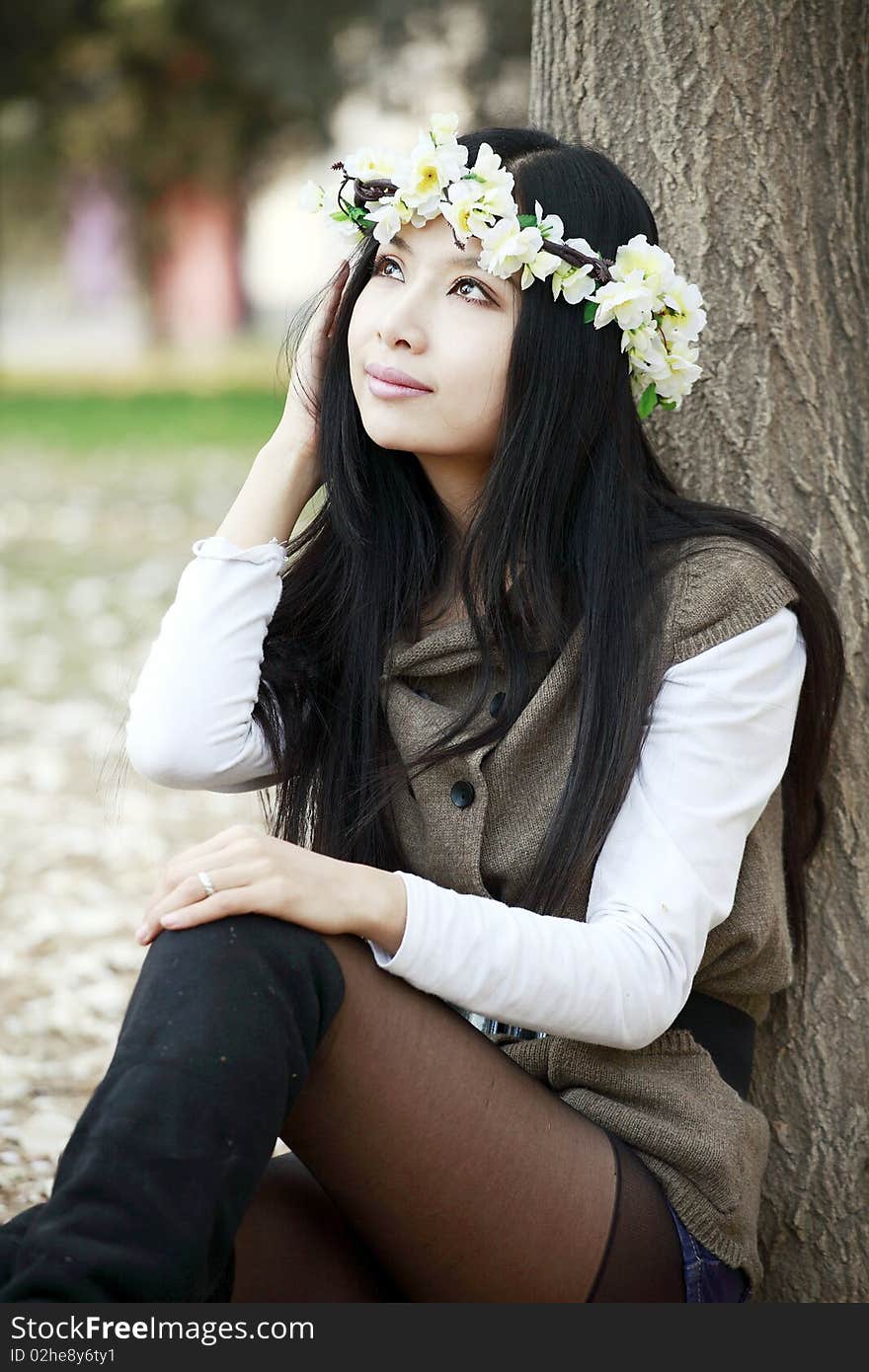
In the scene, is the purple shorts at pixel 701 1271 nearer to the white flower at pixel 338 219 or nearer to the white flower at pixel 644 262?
the white flower at pixel 644 262

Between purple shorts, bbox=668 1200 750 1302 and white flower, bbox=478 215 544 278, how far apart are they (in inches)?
54.3

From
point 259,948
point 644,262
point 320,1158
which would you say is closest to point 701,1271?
point 320,1158

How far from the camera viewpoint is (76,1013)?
4137mm

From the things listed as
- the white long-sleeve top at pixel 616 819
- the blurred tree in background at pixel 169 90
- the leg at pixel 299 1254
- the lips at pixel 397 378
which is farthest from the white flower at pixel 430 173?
the blurred tree in background at pixel 169 90

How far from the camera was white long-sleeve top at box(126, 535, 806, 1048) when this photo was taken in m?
2.08

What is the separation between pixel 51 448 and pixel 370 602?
40.5 ft

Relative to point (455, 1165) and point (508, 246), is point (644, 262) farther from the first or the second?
point (455, 1165)

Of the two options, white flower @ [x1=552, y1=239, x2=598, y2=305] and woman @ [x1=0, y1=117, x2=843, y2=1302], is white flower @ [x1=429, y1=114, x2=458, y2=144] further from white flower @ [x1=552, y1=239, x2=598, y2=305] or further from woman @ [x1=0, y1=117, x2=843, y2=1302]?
white flower @ [x1=552, y1=239, x2=598, y2=305]

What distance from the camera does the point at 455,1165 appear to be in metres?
2.04

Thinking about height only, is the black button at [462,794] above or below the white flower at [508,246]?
below

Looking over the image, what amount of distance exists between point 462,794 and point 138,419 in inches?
Result: 571

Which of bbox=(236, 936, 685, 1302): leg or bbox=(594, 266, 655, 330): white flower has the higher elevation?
bbox=(594, 266, 655, 330): white flower

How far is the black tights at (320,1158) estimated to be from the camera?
1766mm

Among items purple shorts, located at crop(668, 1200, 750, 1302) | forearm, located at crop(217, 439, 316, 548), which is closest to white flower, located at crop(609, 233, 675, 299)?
forearm, located at crop(217, 439, 316, 548)
